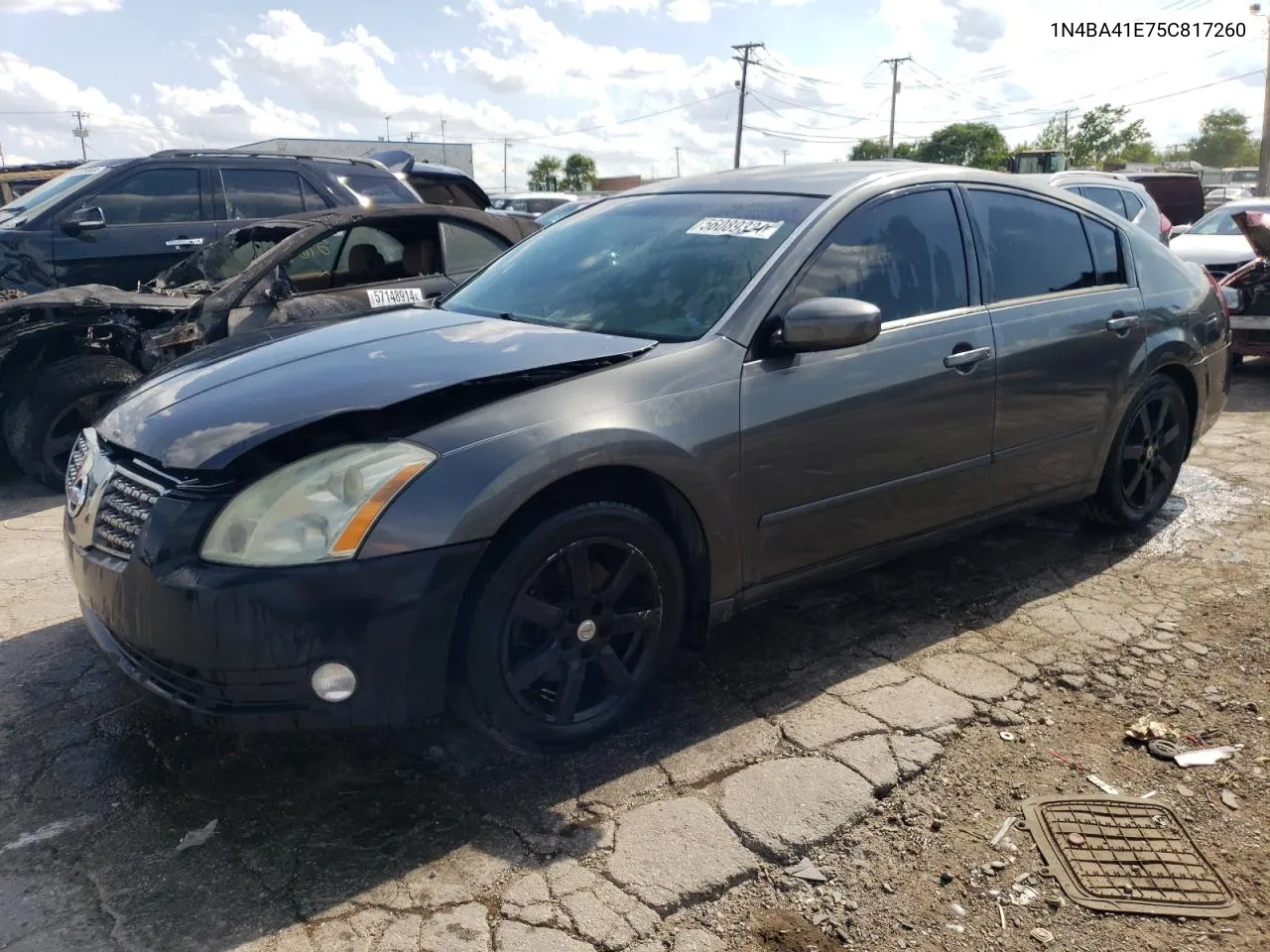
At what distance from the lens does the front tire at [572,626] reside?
2557 mm

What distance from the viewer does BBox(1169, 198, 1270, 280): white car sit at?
33.1 feet

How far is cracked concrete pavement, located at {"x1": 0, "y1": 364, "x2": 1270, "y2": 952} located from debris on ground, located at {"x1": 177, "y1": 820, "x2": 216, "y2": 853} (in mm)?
22

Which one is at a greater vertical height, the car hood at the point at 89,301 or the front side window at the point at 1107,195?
the front side window at the point at 1107,195

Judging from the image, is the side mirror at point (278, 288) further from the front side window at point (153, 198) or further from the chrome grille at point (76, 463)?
the chrome grille at point (76, 463)

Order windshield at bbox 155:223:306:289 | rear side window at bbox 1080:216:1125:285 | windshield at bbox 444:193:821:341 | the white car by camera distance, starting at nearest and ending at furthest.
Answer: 1. windshield at bbox 444:193:821:341
2. rear side window at bbox 1080:216:1125:285
3. windshield at bbox 155:223:306:289
4. the white car

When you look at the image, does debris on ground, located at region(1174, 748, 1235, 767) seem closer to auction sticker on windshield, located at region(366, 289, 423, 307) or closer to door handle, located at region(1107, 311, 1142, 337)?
door handle, located at region(1107, 311, 1142, 337)

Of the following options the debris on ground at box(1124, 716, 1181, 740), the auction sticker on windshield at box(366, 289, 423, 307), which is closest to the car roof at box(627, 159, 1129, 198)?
the debris on ground at box(1124, 716, 1181, 740)

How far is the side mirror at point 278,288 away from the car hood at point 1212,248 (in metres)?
8.47

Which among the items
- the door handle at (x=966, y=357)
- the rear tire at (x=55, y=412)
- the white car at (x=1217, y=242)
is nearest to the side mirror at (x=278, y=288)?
the rear tire at (x=55, y=412)

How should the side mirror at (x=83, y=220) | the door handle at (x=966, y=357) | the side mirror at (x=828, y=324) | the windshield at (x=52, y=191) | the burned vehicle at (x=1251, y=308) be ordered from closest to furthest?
the side mirror at (x=828, y=324) < the door handle at (x=966, y=357) < the side mirror at (x=83, y=220) < the windshield at (x=52, y=191) < the burned vehicle at (x=1251, y=308)

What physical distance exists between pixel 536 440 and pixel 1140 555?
10.4 feet

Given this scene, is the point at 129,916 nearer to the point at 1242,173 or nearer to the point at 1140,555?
the point at 1140,555

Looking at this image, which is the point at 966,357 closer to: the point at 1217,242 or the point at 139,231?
the point at 139,231

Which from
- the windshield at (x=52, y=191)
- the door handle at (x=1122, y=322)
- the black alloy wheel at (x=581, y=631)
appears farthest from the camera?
the windshield at (x=52, y=191)
